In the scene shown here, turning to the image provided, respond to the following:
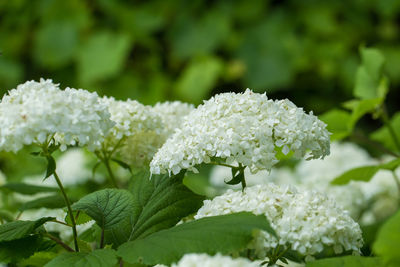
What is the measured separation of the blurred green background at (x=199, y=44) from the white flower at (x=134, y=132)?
2.59 m

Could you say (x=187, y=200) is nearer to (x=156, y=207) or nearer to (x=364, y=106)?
(x=156, y=207)

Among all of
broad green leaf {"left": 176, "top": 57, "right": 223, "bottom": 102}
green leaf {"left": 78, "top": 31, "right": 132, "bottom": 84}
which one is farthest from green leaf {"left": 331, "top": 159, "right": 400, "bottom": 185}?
green leaf {"left": 78, "top": 31, "right": 132, "bottom": 84}

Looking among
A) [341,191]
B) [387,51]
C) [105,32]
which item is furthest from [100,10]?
[341,191]

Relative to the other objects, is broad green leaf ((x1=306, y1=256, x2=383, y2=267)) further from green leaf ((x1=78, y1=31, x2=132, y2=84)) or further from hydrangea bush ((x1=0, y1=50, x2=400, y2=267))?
green leaf ((x1=78, y1=31, x2=132, y2=84))

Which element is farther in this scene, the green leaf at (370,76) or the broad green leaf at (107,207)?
the green leaf at (370,76)

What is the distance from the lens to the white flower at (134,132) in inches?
50.1

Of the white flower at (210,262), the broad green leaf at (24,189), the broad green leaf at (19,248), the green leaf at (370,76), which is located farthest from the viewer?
the green leaf at (370,76)

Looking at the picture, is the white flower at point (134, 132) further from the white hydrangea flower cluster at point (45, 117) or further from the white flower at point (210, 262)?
the white flower at point (210, 262)

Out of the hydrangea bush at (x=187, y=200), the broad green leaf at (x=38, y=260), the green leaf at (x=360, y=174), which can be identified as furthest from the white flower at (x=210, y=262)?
the green leaf at (x=360, y=174)

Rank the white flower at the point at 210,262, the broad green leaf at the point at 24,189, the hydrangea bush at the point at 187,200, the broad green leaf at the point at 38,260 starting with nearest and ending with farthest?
the white flower at the point at 210,262, the hydrangea bush at the point at 187,200, the broad green leaf at the point at 38,260, the broad green leaf at the point at 24,189

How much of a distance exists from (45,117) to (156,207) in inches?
12.0

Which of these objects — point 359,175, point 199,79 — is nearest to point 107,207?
point 359,175

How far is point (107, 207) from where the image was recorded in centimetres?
100

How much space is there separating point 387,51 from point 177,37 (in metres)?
1.46
